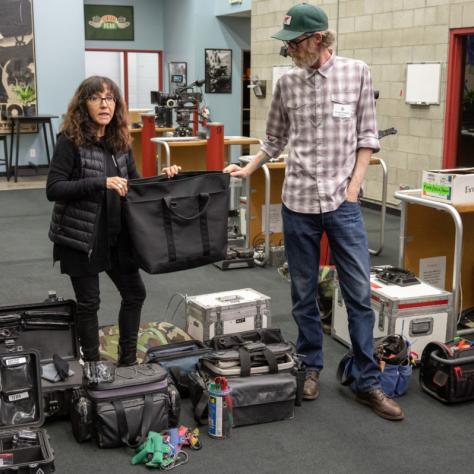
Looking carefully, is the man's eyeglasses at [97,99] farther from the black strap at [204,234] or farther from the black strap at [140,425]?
the black strap at [140,425]

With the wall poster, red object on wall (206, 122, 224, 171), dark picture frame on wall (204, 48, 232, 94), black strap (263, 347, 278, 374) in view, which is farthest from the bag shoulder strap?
dark picture frame on wall (204, 48, 232, 94)

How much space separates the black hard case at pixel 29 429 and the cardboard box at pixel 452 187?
2195 millimetres

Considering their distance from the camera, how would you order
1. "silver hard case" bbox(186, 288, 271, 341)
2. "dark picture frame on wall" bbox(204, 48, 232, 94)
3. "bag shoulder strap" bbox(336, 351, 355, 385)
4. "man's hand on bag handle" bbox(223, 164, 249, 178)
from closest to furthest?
"man's hand on bag handle" bbox(223, 164, 249, 178) < "bag shoulder strap" bbox(336, 351, 355, 385) < "silver hard case" bbox(186, 288, 271, 341) < "dark picture frame on wall" bbox(204, 48, 232, 94)

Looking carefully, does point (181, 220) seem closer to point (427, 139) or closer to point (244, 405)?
point (244, 405)

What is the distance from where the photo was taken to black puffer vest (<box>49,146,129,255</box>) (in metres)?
2.82

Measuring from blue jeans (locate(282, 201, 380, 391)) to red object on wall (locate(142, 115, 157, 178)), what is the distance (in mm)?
4303

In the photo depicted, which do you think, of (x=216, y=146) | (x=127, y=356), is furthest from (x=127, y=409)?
(x=216, y=146)

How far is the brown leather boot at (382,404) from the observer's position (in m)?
2.96

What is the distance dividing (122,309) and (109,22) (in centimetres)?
1019

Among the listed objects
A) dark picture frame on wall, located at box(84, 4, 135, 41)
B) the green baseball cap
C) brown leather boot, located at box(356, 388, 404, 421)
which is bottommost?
brown leather boot, located at box(356, 388, 404, 421)

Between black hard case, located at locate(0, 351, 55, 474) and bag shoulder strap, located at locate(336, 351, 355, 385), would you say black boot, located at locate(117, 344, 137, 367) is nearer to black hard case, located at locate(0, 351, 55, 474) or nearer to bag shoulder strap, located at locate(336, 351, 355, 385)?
black hard case, located at locate(0, 351, 55, 474)

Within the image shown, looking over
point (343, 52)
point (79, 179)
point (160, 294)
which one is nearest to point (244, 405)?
point (79, 179)

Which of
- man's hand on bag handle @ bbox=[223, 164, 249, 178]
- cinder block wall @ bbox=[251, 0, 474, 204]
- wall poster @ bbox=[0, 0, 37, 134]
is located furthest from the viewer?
wall poster @ bbox=[0, 0, 37, 134]

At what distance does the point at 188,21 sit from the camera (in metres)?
11.8
